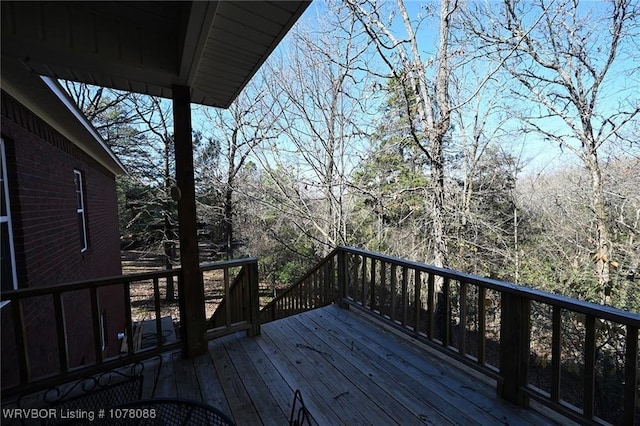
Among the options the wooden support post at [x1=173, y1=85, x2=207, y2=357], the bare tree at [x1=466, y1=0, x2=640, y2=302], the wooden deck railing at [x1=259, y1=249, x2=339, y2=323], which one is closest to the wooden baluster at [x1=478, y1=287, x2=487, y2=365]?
the wooden deck railing at [x1=259, y1=249, x2=339, y2=323]

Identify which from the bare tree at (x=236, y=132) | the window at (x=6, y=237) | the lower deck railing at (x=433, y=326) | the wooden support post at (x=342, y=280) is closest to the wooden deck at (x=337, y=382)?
the lower deck railing at (x=433, y=326)

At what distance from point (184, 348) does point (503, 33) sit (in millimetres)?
7639

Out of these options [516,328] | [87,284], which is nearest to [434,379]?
[516,328]

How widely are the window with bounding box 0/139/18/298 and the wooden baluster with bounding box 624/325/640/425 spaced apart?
14.4 ft

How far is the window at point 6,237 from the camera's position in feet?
8.32

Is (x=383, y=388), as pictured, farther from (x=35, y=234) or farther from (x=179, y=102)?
(x=35, y=234)

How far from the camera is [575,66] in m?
5.87

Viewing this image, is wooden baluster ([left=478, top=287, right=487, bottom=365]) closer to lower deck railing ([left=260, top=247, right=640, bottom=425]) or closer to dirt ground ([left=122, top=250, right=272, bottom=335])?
lower deck railing ([left=260, top=247, right=640, bottom=425])

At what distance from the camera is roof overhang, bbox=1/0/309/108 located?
175cm

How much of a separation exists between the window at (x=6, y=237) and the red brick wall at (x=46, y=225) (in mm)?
53

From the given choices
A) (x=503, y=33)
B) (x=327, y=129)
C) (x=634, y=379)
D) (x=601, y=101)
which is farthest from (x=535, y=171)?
(x=634, y=379)

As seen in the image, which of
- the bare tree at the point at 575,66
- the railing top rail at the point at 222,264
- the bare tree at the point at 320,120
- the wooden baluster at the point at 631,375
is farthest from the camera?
the bare tree at the point at 320,120

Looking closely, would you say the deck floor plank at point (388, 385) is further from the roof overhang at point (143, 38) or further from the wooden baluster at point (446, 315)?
the roof overhang at point (143, 38)

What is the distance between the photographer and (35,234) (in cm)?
304
